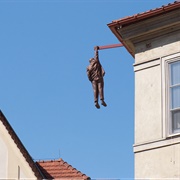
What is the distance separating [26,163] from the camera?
79.3 ft

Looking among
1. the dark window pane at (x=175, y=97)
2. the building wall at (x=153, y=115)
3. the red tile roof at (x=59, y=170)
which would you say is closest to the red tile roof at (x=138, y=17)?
the building wall at (x=153, y=115)

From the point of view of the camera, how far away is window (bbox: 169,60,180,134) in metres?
21.5

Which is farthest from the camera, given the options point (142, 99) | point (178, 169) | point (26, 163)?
point (26, 163)

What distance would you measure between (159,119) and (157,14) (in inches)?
103

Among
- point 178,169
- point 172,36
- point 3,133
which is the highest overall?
point 172,36

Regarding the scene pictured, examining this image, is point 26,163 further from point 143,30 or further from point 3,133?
point 143,30

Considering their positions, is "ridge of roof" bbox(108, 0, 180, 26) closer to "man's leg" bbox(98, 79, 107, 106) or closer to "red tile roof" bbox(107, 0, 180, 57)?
"red tile roof" bbox(107, 0, 180, 57)

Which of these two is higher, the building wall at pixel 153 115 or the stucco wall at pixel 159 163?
the building wall at pixel 153 115

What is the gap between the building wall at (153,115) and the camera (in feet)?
69.2

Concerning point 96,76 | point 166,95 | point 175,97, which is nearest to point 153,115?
point 166,95

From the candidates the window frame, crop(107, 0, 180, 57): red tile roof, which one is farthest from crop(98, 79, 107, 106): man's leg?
the window frame

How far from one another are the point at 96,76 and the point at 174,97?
2249 mm

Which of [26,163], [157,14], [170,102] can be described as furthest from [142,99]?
[26,163]

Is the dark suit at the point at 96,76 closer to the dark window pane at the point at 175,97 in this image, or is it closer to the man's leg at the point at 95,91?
the man's leg at the point at 95,91
